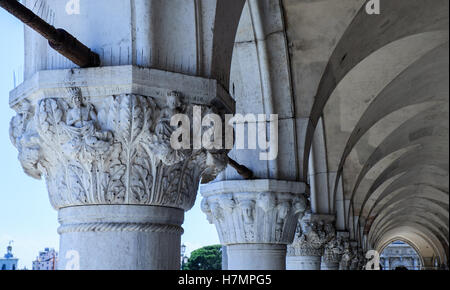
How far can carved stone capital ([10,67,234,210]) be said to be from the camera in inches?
134

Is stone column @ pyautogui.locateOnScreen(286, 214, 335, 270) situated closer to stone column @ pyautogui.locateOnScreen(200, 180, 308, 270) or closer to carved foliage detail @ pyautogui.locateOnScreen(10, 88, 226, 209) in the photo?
stone column @ pyautogui.locateOnScreen(200, 180, 308, 270)

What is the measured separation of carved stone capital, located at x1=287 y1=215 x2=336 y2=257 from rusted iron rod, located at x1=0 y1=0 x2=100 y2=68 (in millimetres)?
7530

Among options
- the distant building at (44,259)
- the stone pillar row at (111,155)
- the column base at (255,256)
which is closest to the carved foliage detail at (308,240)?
the column base at (255,256)

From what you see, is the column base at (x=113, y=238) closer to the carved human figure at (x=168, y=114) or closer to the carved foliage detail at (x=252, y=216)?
the carved human figure at (x=168, y=114)

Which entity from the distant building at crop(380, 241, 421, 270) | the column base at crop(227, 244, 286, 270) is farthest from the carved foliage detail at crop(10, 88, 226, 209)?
the distant building at crop(380, 241, 421, 270)

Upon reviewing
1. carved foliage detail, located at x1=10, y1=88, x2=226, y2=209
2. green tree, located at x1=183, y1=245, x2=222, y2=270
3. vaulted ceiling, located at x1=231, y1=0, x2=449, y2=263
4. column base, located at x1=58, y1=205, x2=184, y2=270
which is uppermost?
vaulted ceiling, located at x1=231, y1=0, x2=449, y2=263

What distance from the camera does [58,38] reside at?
326cm

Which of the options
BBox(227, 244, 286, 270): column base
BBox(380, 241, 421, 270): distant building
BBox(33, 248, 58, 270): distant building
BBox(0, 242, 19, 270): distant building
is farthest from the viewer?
BBox(380, 241, 421, 270): distant building

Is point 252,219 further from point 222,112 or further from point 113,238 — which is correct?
point 113,238

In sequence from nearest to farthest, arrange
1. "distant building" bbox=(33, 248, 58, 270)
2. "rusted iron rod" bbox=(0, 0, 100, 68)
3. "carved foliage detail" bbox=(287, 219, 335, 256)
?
"rusted iron rod" bbox=(0, 0, 100, 68), "distant building" bbox=(33, 248, 58, 270), "carved foliage detail" bbox=(287, 219, 335, 256)

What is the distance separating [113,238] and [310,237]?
25.1 ft

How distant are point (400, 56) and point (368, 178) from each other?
26.6ft

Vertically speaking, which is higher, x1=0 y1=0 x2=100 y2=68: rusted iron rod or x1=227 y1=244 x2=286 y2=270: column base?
x1=0 y1=0 x2=100 y2=68: rusted iron rod
